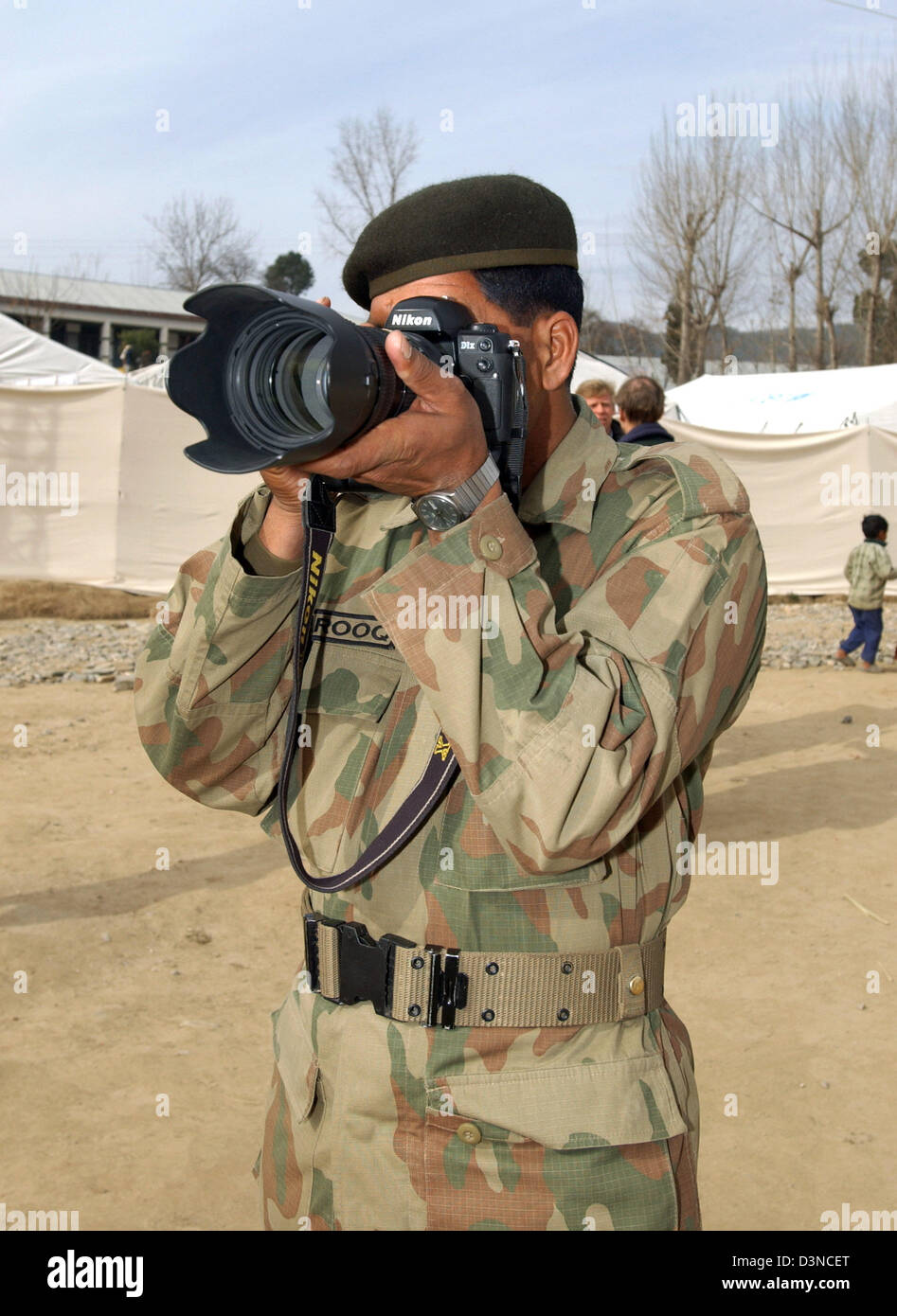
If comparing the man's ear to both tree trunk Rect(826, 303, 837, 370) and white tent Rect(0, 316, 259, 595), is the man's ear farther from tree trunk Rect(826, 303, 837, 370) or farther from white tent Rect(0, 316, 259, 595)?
tree trunk Rect(826, 303, 837, 370)

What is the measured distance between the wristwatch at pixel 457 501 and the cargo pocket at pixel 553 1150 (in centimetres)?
58

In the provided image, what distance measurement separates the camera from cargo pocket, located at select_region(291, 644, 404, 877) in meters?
1.39

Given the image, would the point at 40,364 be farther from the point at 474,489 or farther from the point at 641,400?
the point at 474,489

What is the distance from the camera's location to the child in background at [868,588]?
335 inches

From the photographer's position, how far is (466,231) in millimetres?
1296

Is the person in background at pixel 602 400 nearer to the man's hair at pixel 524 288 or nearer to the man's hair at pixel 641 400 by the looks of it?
the man's hair at pixel 641 400

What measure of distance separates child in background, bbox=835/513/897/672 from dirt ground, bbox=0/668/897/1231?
9.34 ft

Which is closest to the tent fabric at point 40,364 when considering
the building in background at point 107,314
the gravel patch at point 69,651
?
the gravel patch at point 69,651

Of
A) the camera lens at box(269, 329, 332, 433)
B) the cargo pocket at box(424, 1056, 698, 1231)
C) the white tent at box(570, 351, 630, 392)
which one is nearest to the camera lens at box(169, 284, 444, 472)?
the camera lens at box(269, 329, 332, 433)

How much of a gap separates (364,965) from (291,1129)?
236mm

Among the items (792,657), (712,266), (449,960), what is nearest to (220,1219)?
(449,960)

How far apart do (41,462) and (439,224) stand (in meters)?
10.9

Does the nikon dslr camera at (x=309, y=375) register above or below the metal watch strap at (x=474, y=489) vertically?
above

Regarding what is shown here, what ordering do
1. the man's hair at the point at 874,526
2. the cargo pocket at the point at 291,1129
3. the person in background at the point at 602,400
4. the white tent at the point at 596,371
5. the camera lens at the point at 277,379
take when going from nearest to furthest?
the camera lens at the point at 277,379 → the cargo pocket at the point at 291,1129 → the person in background at the point at 602,400 → the man's hair at the point at 874,526 → the white tent at the point at 596,371
